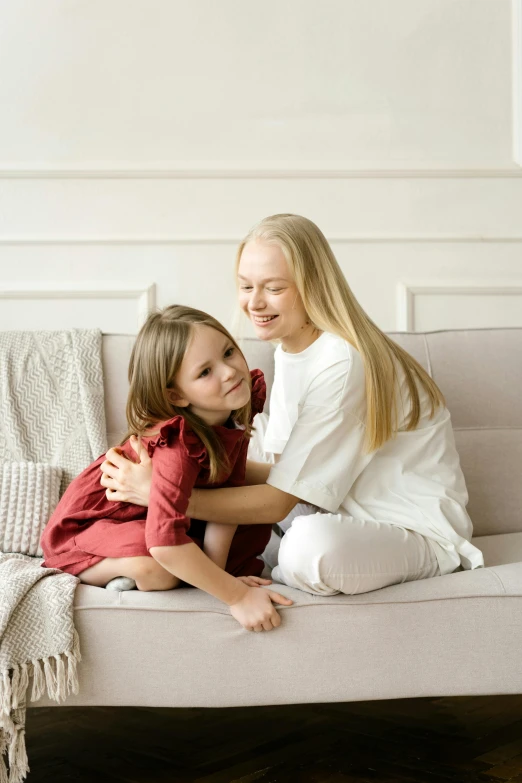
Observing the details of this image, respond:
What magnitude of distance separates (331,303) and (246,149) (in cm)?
109

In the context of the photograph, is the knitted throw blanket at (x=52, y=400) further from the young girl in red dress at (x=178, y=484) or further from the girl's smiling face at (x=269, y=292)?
the girl's smiling face at (x=269, y=292)

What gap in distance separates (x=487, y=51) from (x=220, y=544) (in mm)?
1900

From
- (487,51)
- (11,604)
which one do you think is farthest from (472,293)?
(11,604)

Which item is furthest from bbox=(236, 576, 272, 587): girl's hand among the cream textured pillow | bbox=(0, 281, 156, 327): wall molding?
bbox=(0, 281, 156, 327): wall molding

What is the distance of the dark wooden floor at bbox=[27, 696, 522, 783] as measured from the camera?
1.53 metres

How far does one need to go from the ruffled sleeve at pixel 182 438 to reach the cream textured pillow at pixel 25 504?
1.63 ft

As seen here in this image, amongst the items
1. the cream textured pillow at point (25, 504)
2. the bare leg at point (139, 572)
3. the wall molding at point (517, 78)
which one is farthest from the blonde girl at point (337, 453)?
the wall molding at point (517, 78)

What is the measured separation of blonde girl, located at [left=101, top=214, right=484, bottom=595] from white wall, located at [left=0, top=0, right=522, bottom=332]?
88 cm

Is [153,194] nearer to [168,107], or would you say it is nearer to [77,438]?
[168,107]

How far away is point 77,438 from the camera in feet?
6.27

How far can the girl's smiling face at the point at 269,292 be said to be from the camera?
5.30ft

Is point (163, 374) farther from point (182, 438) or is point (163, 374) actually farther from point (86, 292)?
point (86, 292)

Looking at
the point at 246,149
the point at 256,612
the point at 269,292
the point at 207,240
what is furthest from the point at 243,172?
the point at 256,612

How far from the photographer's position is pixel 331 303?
5.31ft
